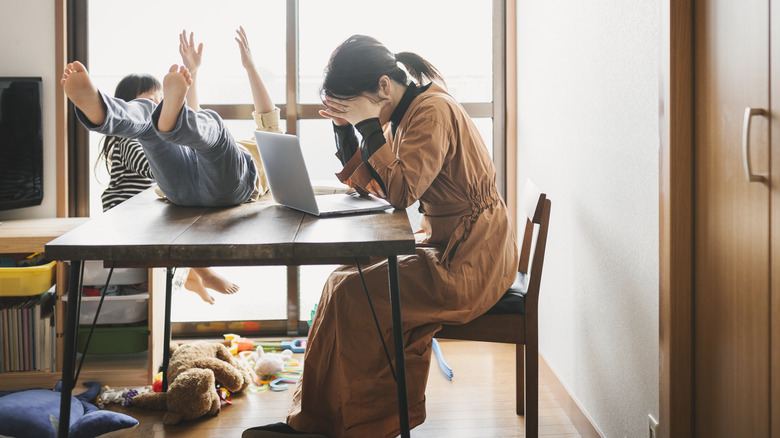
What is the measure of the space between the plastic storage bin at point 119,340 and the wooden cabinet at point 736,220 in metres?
1.94

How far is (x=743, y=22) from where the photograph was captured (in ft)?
4.03

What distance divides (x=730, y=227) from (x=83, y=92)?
137 cm

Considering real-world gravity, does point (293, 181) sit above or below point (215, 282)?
above

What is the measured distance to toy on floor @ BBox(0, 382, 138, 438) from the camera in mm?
1932

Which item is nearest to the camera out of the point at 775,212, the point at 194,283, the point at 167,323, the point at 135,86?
the point at 775,212

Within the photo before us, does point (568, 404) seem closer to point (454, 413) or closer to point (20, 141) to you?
point (454, 413)

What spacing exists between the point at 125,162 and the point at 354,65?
1.24 m

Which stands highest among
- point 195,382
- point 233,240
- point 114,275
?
point 233,240

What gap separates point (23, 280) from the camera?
237cm

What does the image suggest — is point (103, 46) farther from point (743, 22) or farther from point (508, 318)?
point (743, 22)

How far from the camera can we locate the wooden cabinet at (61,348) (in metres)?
2.38

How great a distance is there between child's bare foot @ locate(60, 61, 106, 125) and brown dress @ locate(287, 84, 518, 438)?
0.64 metres

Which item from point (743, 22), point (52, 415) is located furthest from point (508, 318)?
point (52, 415)

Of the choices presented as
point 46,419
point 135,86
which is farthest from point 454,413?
point 135,86
